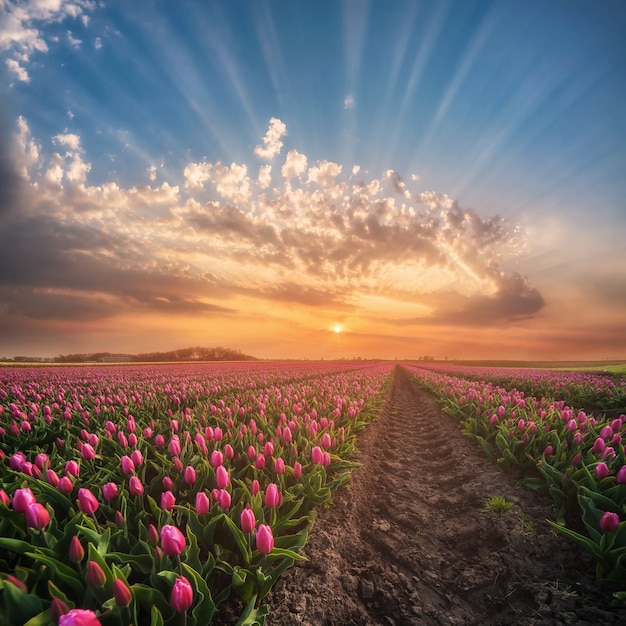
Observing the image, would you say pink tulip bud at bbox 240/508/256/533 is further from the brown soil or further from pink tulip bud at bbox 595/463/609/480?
pink tulip bud at bbox 595/463/609/480

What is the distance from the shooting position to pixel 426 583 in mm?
3250

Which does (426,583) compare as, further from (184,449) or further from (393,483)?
(184,449)

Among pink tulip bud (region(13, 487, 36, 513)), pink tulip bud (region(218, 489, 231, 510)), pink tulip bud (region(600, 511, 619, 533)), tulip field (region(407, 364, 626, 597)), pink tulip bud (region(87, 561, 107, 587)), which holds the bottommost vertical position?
tulip field (region(407, 364, 626, 597))

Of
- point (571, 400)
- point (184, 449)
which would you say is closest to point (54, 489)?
point (184, 449)

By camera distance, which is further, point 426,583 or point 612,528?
point 426,583

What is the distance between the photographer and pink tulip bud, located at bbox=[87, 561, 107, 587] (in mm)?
1728

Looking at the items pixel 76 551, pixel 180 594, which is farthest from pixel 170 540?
pixel 76 551

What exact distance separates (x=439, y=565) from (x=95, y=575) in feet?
11.2

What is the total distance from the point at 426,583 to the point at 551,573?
45.6 inches

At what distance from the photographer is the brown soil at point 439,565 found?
2686mm

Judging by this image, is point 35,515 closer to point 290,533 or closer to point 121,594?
A: point 121,594

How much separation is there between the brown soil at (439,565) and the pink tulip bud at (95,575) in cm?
135

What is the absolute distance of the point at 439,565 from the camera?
11.7 feet

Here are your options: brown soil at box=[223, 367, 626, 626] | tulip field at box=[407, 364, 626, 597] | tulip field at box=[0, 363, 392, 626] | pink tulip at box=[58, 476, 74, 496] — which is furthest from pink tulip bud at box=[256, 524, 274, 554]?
tulip field at box=[407, 364, 626, 597]
